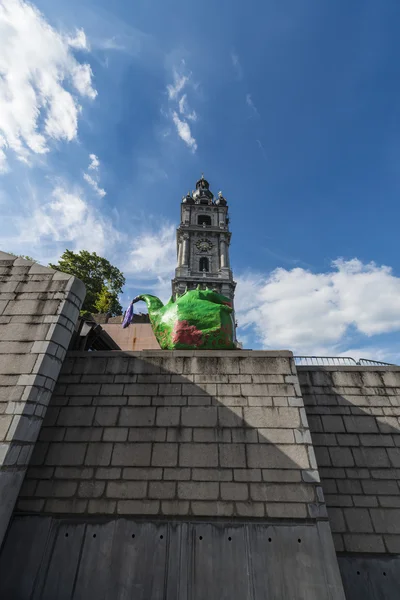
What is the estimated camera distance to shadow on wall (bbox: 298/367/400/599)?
4.47 m

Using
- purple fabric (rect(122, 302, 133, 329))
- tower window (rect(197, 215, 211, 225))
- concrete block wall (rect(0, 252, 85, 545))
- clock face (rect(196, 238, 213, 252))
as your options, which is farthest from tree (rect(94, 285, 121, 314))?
tower window (rect(197, 215, 211, 225))

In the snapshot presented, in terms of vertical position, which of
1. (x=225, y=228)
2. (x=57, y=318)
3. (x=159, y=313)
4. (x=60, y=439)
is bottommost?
(x=60, y=439)

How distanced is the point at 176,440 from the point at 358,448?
3.88 meters

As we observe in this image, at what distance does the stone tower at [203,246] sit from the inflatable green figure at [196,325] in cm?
2976

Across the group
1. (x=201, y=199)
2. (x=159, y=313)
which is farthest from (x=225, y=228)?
(x=159, y=313)

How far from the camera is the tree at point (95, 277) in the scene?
24609mm

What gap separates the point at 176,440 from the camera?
185 inches

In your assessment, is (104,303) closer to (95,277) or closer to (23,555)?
(95,277)

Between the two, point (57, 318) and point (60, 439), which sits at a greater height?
point (57, 318)

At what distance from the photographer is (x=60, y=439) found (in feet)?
15.9

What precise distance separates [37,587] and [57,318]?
4143mm

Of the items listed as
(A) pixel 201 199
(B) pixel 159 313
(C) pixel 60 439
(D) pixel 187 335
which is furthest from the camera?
(A) pixel 201 199

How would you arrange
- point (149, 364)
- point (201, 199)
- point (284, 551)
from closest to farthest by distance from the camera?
point (284, 551)
point (149, 364)
point (201, 199)

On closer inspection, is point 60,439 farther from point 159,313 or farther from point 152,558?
point 159,313
